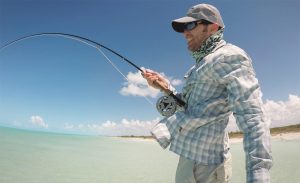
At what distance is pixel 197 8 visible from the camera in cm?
224

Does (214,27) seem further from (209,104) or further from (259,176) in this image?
(259,176)

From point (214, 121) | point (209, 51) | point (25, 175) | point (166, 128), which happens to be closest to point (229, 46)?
point (209, 51)

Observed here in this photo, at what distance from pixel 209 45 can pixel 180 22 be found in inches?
9.9

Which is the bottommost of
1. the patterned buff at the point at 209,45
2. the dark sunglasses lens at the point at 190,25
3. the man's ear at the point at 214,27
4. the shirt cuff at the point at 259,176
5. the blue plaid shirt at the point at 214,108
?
the shirt cuff at the point at 259,176

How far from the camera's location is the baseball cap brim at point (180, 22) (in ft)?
7.35

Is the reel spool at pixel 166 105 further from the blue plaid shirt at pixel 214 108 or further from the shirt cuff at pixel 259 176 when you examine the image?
the shirt cuff at pixel 259 176

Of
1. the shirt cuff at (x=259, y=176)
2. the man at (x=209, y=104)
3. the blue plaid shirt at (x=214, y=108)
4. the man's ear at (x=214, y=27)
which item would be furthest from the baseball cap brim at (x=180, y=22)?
the shirt cuff at (x=259, y=176)

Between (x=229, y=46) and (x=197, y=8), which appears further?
(x=197, y=8)

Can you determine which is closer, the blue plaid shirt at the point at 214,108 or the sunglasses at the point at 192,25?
the blue plaid shirt at the point at 214,108

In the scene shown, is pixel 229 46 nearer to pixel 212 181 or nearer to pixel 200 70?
pixel 200 70

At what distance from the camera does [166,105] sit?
2607 millimetres

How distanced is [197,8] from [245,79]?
67 centimetres

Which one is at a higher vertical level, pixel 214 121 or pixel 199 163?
pixel 214 121

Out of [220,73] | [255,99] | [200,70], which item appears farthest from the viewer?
[200,70]
